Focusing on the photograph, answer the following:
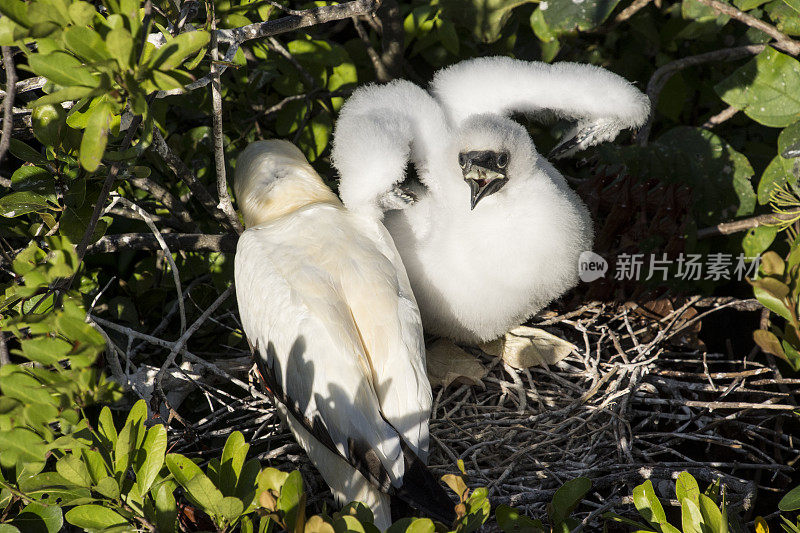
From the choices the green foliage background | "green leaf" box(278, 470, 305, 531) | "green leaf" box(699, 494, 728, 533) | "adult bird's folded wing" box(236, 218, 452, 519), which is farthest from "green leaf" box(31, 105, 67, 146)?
"green leaf" box(699, 494, 728, 533)

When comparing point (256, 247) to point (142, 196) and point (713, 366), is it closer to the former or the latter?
point (142, 196)

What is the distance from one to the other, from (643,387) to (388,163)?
1131 millimetres

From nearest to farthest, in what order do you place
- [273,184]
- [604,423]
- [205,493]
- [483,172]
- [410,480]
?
[205,493] → [410,480] → [483,172] → [604,423] → [273,184]

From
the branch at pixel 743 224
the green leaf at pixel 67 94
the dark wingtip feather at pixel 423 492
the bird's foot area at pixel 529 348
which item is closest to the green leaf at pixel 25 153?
the green leaf at pixel 67 94

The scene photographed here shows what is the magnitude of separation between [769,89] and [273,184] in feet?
5.93

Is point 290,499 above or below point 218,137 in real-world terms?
below

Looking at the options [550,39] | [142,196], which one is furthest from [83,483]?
[550,39]

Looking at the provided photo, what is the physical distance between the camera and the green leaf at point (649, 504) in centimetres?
142

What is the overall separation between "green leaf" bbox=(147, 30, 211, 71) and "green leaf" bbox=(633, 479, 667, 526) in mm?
1273

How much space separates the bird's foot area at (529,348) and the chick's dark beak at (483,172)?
606 millimetres

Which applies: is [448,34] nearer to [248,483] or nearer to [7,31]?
[7,31]

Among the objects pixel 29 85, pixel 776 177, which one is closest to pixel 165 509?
pixel 29 85

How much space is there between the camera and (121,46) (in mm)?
1190

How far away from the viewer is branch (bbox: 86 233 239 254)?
219 centimetres
